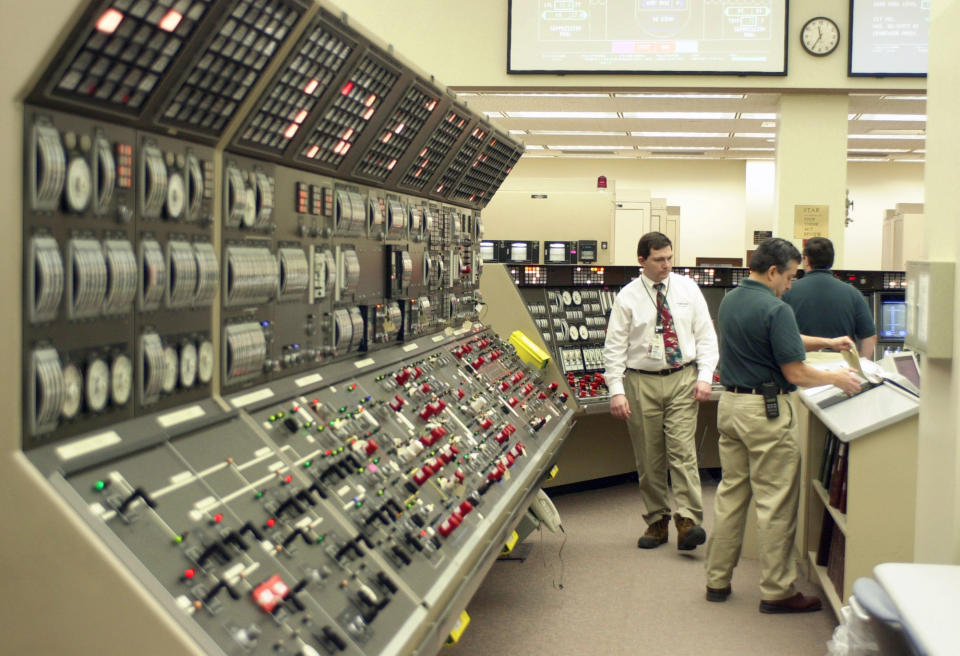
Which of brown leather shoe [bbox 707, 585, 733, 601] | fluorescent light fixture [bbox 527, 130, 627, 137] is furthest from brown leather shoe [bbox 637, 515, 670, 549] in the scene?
fluorescent light fixture [bbox 527, 130, 627, 137]

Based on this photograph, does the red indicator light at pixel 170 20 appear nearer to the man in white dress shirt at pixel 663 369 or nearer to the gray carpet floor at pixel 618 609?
the gray carpet floor at pixel 618 609

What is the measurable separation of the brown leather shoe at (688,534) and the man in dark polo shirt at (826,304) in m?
1.45

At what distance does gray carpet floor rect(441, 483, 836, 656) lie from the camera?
12.7 feet

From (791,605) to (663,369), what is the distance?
137 centimetres

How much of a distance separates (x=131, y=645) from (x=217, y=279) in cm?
99

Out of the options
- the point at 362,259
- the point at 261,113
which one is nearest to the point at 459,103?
the point at 362,259

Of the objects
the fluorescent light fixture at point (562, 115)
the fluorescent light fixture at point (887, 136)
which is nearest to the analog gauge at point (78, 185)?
the fluorescent light fixture at point (562, 115)

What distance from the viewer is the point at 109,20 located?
1.70 meters

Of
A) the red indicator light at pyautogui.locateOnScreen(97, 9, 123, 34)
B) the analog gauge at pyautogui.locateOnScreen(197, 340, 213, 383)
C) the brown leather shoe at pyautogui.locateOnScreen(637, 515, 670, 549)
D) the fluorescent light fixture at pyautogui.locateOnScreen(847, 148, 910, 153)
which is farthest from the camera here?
the fluorescent light fixture at pyautogui.locateOnScreen(847, 148, 910, 153)

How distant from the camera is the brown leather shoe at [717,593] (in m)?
4.36

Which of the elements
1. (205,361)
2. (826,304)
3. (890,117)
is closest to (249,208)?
(205,361)

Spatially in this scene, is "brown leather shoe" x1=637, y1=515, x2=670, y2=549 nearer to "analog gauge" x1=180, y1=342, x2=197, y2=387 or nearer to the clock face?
"analog gauge" x1=180, y1=342, x2=197, y2=387

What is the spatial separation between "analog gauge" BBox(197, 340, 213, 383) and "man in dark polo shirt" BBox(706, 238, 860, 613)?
242cm

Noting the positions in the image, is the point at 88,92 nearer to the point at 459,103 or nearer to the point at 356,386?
the point at 356,386
